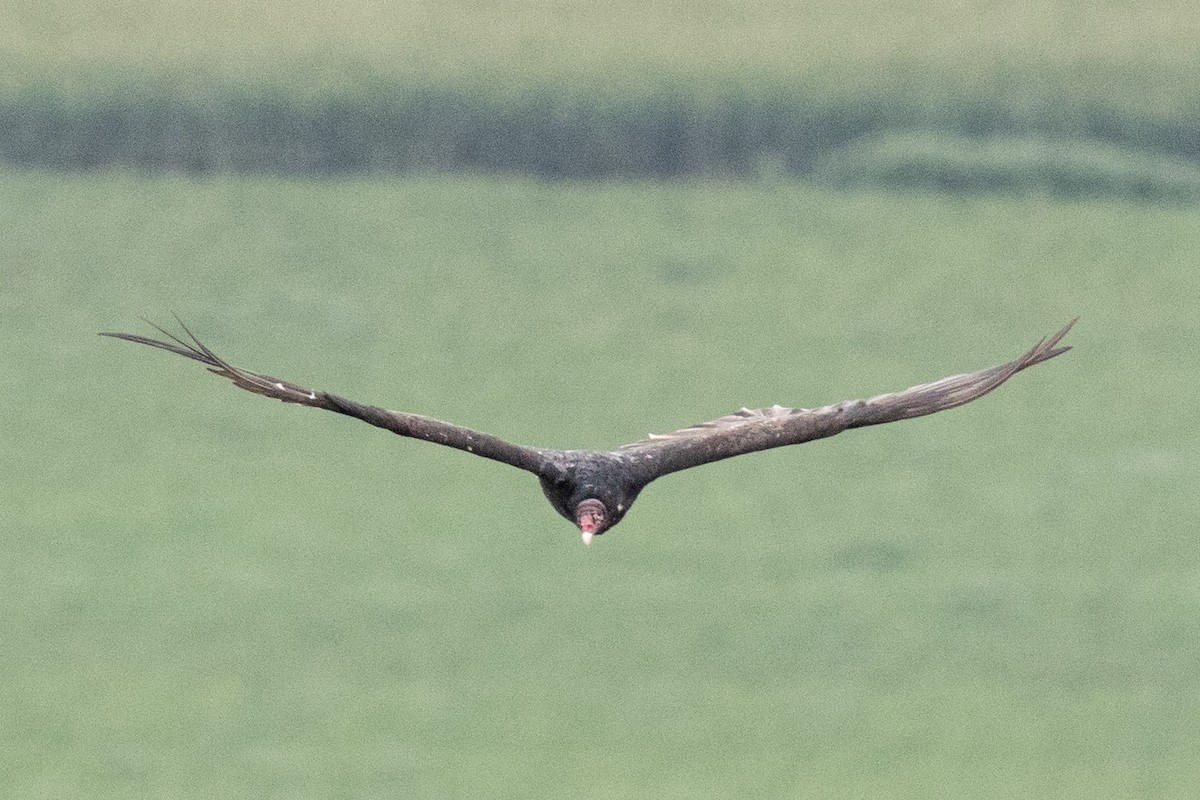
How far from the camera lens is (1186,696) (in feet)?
126

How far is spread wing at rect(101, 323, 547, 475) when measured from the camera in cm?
1441

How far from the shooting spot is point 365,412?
1467 cm

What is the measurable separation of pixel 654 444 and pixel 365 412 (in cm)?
311

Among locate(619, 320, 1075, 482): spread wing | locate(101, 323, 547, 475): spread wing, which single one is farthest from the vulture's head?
locate(619, 320, 1075, 482): spread wing

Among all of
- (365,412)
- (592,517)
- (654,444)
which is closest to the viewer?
(365,412)

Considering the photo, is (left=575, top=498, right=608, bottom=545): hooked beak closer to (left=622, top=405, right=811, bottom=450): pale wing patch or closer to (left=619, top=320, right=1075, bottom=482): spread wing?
(left=619, top=320, right=1075, bottom=482): spread wing

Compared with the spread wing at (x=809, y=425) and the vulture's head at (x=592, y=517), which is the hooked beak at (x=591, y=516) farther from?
the spread wing at (x=809, y=425)

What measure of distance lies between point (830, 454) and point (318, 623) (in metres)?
10.3

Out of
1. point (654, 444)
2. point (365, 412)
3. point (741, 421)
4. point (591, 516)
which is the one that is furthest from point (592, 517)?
point (741, 421)

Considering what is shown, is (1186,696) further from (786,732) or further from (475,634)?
(475,634)

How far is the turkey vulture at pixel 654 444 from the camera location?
15.7 metres

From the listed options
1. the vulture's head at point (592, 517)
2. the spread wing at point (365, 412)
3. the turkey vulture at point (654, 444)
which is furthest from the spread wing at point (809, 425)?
the spread wing at point (365, 412)

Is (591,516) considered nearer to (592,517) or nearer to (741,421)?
(592,517)

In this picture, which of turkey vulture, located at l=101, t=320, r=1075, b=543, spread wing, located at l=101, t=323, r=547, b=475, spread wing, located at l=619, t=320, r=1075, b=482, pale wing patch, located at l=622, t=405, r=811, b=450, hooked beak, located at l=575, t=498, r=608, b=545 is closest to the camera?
spread wing, located at l=101, t=323, r=547, b=475
